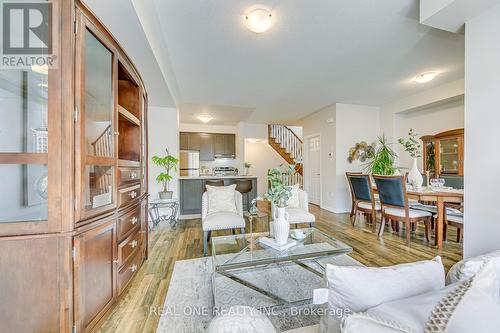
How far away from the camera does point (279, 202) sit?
1.99m

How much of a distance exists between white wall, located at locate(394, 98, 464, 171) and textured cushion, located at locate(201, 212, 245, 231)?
4.70 m

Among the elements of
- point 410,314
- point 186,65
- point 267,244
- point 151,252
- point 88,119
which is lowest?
point 151,252

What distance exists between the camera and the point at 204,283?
206 centimetres

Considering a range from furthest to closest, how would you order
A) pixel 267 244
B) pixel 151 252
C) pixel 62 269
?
pixel 151 252 → pixel 267 244 → pixel 62 269

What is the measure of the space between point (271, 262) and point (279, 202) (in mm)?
550

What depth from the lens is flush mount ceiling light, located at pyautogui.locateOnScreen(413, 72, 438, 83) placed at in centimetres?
359

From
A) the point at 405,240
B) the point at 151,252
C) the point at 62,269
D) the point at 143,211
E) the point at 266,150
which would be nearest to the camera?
the point at 62,269

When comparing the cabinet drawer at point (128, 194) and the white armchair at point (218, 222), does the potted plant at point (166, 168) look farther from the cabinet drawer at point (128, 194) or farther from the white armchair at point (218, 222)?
the cabinet drawer at point (128, 194)

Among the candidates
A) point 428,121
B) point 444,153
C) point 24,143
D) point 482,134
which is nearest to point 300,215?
point 482,134

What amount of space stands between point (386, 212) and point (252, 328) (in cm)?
338

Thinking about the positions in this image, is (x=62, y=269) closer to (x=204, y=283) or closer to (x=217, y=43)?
(x=204, y=283)

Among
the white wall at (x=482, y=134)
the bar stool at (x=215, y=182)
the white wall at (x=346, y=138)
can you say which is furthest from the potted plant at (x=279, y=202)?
the white wall at (x=346, y=138)

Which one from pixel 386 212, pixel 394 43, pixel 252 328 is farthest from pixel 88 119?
pixel 386 212

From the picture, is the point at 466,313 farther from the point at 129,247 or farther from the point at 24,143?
the point at 129,247
